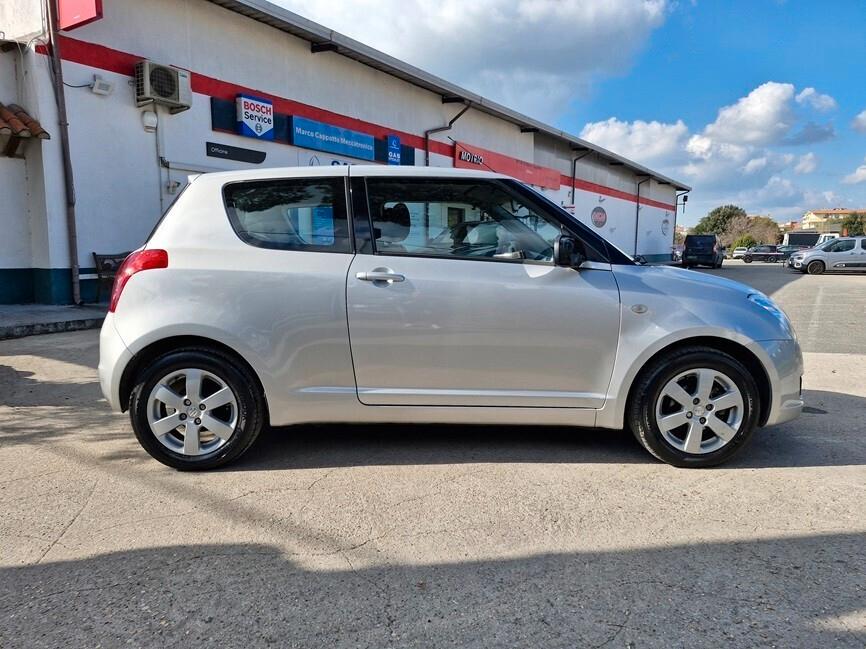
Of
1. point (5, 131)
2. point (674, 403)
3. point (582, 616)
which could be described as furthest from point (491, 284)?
point (5, 131)

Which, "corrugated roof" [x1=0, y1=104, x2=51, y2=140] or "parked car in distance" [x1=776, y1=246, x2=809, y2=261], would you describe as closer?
"corrugated roof" [x1=0, y1=104, x2=51, y2=140]

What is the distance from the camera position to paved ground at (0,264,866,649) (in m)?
2.06

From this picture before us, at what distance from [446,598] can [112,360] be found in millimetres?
2428

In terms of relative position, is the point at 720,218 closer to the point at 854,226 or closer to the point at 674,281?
the point at 854,226

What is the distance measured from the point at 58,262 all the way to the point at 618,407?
9.69 m

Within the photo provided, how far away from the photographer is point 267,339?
10.9 feet

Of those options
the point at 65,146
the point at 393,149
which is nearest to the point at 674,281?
the point at 65,146

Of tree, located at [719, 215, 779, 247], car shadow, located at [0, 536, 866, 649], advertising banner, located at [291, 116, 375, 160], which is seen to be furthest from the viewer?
tree, located at [719, 215, 779, 247]

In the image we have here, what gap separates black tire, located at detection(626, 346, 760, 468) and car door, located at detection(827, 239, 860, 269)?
29215 millimetres

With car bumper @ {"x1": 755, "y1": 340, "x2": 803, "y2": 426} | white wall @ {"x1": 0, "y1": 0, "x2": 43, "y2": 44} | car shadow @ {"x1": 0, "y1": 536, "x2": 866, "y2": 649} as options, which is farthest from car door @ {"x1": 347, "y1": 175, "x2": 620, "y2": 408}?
white wall @ {"x1": 0, "y1": 0, "x2": 43, "y2": 44}

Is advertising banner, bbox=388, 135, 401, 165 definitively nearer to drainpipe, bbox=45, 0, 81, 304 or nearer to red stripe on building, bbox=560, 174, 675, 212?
drainpipe, bbox=45, 0, 81, 304

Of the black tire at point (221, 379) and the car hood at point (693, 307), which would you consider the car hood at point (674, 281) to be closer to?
the car hood at point (693, 307)

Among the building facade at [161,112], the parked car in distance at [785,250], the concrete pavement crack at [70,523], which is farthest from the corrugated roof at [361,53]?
the parked car in distance at [785,250]

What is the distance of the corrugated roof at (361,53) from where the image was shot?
452 inches
